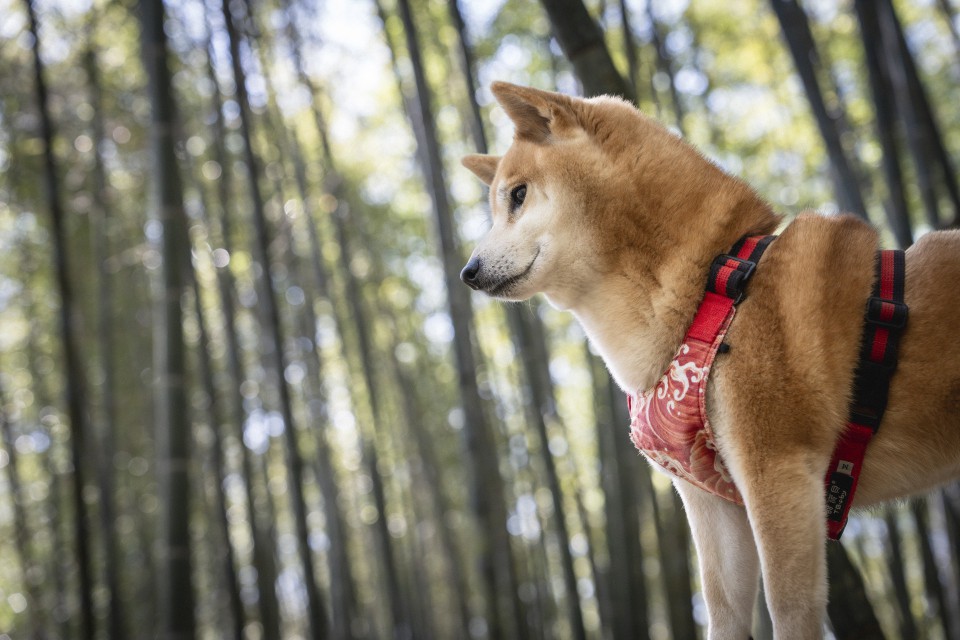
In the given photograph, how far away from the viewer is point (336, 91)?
9.38 metres

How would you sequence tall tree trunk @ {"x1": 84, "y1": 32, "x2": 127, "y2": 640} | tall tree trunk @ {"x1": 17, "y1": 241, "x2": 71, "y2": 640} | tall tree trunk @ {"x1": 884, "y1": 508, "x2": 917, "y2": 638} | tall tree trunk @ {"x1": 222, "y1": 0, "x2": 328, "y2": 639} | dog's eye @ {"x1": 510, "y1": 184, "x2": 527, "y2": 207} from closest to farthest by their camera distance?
dog's eye @ {"x1": 510, "y1": 184, "x2": 527, "y2": 207} < tall tree trunk @ {"x1": 222, "y1": 0, "x2": 328, "y2": 639} < tall tree trunk @ {"x1": 884, "y1": 508, "x2": 917, "y2": 638} < tall tree trunk @ {"x1": 84, "y1": 32, "x2": 127, "y2": 640} < tall tree trunk @ {"x1": 17, "y1": 241, "x2": 71, "y2": 640}

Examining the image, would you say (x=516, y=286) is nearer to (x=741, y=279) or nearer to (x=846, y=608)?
(x=741, y=279)

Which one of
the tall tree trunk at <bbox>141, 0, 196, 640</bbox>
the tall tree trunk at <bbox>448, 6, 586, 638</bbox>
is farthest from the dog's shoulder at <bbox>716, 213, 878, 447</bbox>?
the tall tree trunk at <bbox>448, 6, 586, 638</bbox>

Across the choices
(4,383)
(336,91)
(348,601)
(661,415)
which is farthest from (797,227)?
(4,383)

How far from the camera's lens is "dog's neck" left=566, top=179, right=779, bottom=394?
1836 millimetres

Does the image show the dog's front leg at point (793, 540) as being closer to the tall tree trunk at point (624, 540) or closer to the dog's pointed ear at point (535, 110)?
the dog's pointed ear at point (535, 110)

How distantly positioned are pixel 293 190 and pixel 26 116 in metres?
3.19

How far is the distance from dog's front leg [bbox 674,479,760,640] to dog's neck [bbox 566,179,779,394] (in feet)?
1.22

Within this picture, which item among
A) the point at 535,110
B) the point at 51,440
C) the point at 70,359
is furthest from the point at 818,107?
the point at 51,440

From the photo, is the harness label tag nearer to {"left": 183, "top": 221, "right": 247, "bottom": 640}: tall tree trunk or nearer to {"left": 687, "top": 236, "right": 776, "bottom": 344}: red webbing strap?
{"left": 687, "top": 236, "right": 776, "bottom": 344}: red webbing strap

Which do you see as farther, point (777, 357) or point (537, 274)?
point (537, 274)

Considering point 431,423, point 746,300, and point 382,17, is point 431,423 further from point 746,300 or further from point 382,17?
point 746,300

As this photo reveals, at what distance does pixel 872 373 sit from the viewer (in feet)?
5.40

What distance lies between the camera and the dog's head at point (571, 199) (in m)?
1.93
